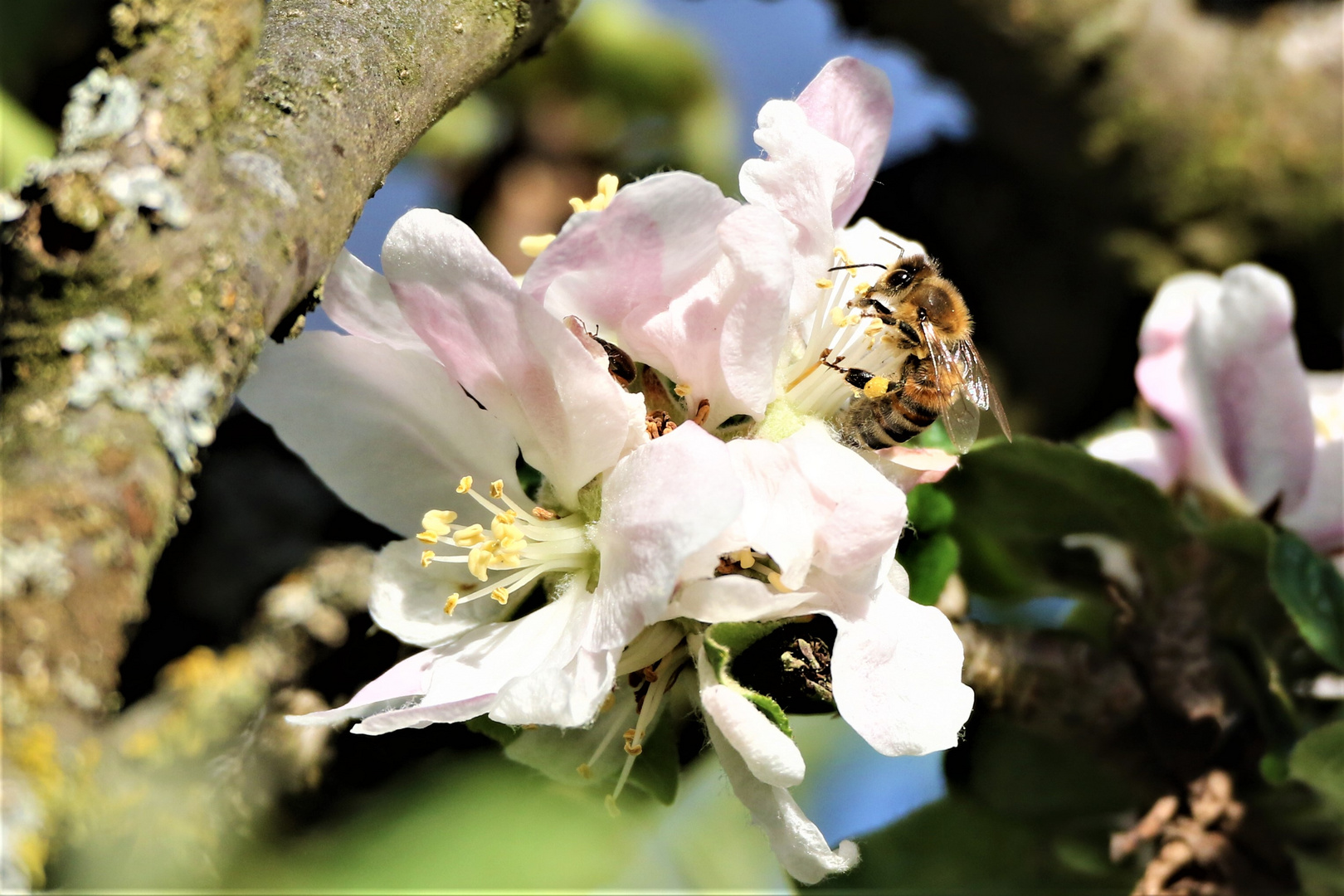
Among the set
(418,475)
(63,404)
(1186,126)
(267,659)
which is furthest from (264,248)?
(1186,126)

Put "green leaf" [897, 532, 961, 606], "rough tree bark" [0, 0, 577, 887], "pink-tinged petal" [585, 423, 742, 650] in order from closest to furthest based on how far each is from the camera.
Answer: "rough tree bark" [0, 0, 577, 887], "pink-tinged petal" [585, 423, 742, 650], "green leaf" [897, 532, 961, 606]

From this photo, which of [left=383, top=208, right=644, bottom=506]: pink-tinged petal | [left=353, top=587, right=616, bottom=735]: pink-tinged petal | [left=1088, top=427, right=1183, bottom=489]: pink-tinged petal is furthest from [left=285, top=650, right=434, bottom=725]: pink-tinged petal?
[left=1088, top=427, right=1183, bottom=489]: pink-tinged petal

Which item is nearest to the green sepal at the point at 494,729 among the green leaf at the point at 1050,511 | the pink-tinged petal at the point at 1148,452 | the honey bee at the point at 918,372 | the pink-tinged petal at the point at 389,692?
the pink-tinged petal at the point at 389,692

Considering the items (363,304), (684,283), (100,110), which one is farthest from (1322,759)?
(100,110)

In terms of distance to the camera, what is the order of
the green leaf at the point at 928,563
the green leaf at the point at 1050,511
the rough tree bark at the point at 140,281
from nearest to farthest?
the rough tree bark at the point at 140,281
the green leaf at the point at 928,563
the green leaf at the point at 1050,511

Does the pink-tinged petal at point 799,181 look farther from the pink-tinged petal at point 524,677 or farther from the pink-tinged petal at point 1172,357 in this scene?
the pink-tinged petal at point 1172,357

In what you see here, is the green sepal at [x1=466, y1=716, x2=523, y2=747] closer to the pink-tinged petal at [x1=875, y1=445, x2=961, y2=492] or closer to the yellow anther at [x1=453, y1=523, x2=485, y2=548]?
the yellow anther at [x1=453, y1=523, x2=485, y2=548]
